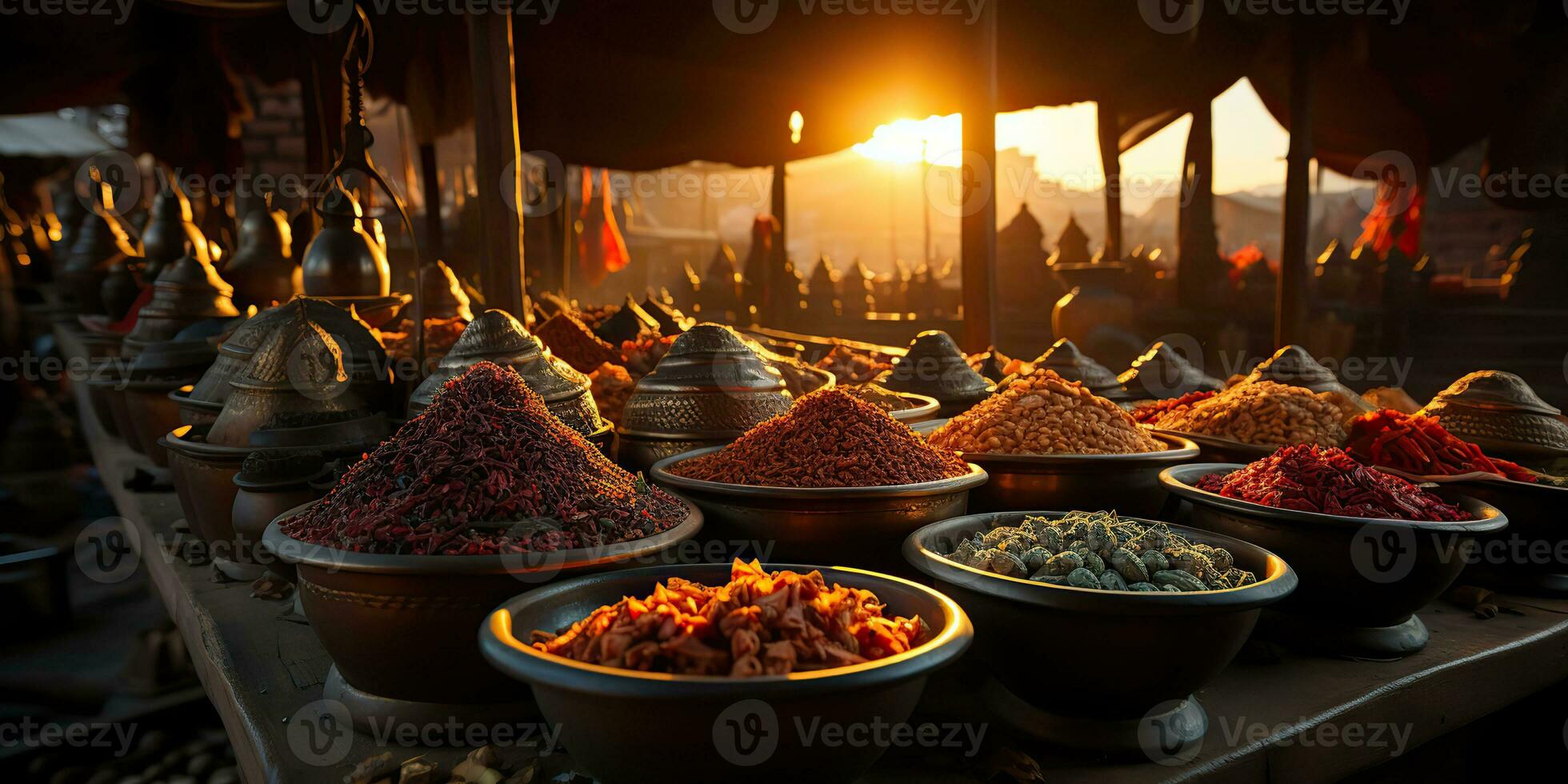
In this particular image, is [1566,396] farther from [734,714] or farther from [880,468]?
[734,714]

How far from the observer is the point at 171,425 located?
A: 279cm

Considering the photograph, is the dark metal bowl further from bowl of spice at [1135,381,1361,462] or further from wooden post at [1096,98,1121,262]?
wooden post at [1096,98,1121,262]

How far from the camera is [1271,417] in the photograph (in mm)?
2129

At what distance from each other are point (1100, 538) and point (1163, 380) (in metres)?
1.88

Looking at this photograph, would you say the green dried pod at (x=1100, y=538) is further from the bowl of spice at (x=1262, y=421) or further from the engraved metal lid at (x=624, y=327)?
the engraved metal lid at (x=624, y=327)

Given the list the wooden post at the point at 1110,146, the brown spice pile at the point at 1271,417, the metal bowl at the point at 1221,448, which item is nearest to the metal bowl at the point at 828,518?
the metal bowl at the point at 1221,448

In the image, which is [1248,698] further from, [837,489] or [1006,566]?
[837,489]

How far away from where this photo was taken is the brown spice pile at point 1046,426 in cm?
187

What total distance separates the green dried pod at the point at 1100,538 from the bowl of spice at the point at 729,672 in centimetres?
36

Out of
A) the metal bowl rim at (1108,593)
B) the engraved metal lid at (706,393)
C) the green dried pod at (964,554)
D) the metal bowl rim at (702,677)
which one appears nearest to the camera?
the metal bowl rim at (702,677)

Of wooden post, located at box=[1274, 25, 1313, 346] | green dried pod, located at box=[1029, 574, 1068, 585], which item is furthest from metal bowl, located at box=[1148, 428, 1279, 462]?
wooden post, located at box=[1274, 25, 1313, 346]

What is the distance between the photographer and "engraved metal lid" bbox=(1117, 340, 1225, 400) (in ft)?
9.77

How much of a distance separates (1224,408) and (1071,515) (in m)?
1.01

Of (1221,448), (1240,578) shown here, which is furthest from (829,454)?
(1221,448)
